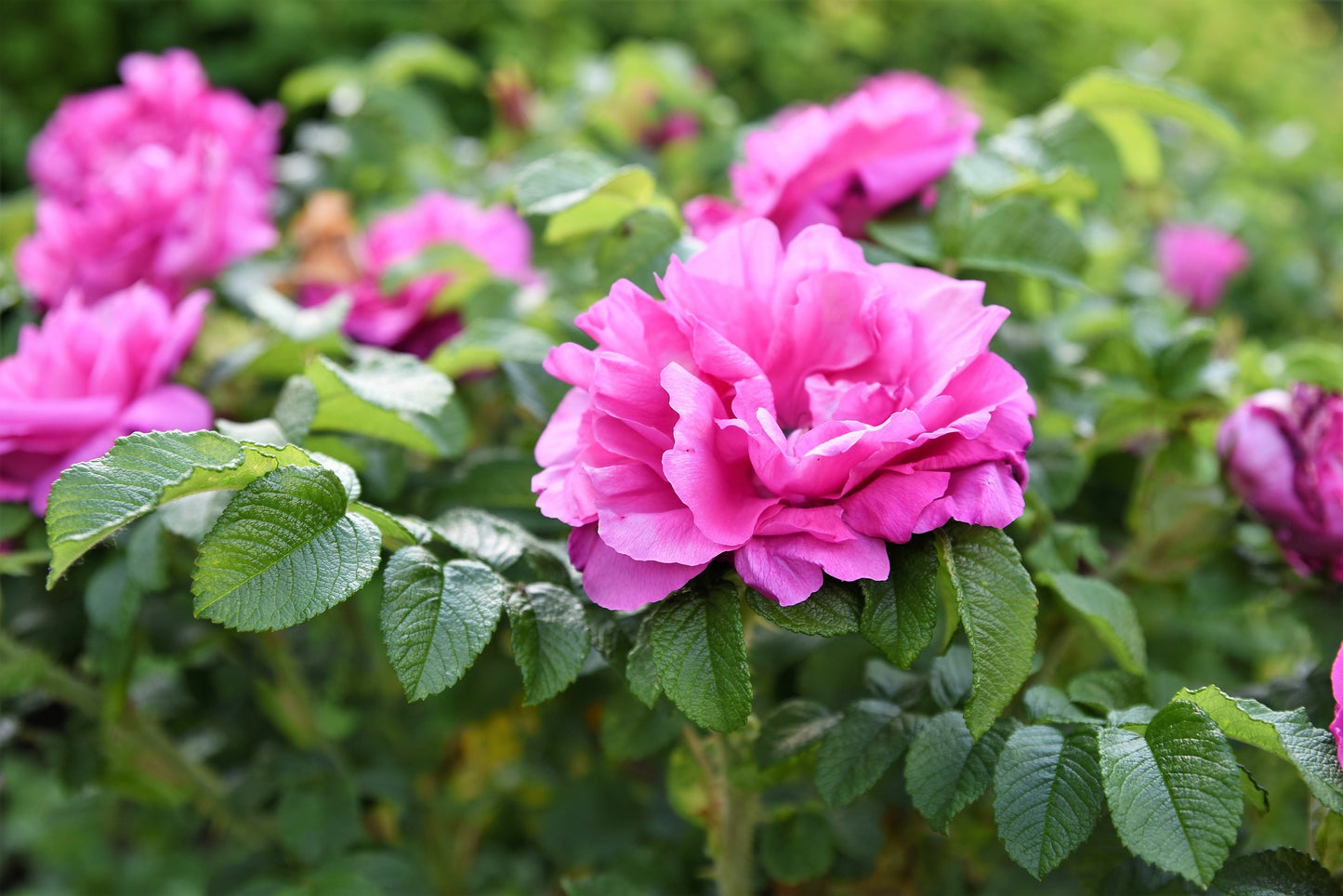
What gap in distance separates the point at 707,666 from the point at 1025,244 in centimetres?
38

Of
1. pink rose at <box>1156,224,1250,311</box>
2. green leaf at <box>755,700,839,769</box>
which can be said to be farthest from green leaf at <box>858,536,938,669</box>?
pink rose at <box>1156,224,1250,311</box>

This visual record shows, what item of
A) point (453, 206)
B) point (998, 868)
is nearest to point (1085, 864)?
point (998, 868)

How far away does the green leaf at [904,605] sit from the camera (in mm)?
463

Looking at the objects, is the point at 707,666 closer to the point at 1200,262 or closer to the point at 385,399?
the point at 385,399

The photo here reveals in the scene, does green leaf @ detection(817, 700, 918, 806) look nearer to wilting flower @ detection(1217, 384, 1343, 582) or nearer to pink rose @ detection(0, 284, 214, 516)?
wilting flower @ detection(1217, 384, 1343, 582)

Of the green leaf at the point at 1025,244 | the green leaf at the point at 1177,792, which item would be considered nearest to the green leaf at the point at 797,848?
the green leaf at the point at 1177,792

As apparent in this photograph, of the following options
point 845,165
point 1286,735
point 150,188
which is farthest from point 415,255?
point 1286,735

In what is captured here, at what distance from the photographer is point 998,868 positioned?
2.47ft

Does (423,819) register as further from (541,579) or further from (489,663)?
(541,579)

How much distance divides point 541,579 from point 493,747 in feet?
1.63

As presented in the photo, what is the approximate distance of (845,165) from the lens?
68 centimetres

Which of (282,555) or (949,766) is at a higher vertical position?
(282,555)

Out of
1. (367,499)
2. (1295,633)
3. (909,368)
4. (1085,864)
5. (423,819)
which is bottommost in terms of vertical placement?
(423,819)

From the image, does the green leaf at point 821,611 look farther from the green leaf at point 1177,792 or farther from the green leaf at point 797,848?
the green leaf at point 797,848
